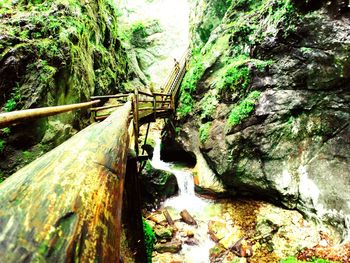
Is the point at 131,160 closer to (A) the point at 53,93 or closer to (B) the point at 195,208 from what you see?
(A) the point at 53,93

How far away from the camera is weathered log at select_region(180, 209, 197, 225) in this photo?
25.7 feet

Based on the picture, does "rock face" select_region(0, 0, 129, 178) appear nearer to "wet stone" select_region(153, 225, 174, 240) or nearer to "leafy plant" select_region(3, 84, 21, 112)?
"leafy plant" select_region(3, 84, 21, 112)

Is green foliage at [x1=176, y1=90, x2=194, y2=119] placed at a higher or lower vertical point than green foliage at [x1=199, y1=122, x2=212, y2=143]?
higher

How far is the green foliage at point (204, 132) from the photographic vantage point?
961 cm

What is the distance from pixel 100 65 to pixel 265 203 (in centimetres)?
827

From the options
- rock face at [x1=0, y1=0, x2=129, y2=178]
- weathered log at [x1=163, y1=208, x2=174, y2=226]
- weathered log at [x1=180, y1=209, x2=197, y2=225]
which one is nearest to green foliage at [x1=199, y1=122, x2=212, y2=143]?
weathered log at [x1=180, y1=209, x2=197, y2=225]

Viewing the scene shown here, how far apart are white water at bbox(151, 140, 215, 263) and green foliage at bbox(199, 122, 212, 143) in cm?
172

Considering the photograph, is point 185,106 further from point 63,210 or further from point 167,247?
point 63,210

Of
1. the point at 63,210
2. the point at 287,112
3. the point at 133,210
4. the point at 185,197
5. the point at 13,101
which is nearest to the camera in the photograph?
the point at 63,210

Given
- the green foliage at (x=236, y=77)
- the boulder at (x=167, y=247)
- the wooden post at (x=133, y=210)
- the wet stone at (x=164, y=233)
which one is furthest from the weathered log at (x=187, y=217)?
the wooden post at (x=133, y=210)

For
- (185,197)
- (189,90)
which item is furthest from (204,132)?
(189,90)

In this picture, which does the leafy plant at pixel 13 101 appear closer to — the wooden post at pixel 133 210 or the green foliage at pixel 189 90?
the wooden post at pixel 133 210

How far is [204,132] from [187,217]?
3398 mm

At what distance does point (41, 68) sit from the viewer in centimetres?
555
